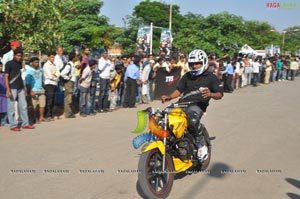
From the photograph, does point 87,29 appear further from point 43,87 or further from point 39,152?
point 39,152

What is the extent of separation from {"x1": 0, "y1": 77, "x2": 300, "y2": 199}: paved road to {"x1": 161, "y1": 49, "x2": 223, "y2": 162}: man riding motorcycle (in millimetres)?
601

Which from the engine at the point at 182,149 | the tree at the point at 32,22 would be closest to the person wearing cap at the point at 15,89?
the tree at the point at 32,22

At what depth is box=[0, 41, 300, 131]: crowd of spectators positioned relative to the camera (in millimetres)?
8539

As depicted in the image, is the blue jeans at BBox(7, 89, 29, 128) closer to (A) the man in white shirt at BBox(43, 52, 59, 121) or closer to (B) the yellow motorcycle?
(A) the man in white shirt at BBox(43, 52, 59, 121)

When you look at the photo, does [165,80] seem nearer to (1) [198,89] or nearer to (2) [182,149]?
(1) [198,89]

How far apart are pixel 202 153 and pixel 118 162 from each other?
1462 mm

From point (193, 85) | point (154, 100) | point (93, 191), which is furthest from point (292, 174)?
point (154, 100)

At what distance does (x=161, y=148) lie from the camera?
16.1 feet

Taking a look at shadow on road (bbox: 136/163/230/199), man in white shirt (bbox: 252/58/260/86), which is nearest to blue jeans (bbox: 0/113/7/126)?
shadow on road (bbox: 136/163/230/199)

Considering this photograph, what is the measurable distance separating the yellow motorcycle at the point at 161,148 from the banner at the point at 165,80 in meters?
9.53

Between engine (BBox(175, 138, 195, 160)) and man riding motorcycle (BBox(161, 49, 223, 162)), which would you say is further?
man riding motorcycle (BBox(161, 49, 223, 162))

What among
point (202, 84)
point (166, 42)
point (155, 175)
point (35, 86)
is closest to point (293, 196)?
point (155, 175)

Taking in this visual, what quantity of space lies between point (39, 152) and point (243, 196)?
144 inches

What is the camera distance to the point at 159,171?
4895 millimetres
